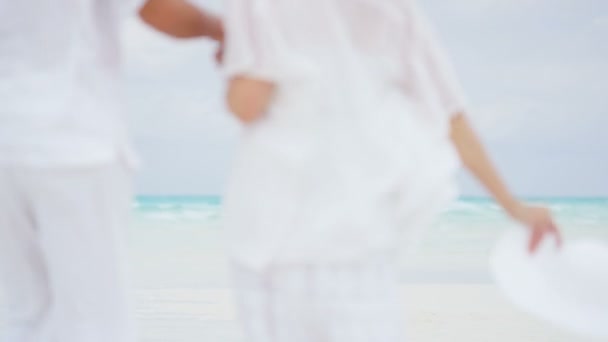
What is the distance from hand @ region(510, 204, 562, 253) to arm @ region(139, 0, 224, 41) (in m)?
0.66

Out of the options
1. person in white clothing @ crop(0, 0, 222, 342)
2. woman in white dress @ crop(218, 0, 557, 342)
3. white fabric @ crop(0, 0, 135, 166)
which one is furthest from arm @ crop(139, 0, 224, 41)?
woman in white dress @ crop(218, 0, 557, 342)

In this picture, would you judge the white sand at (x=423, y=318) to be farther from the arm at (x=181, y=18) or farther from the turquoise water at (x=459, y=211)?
the turquoise water at (x=459, y=211)

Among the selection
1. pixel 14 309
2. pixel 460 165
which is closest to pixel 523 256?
pixel 460 165

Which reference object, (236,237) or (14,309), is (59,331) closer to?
(14,309)

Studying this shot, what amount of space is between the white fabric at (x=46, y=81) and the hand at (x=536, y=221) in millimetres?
754

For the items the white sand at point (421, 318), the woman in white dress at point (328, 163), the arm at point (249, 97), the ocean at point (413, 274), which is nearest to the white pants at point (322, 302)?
the woman in white dress at point (328, 163)

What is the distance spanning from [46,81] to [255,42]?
1.36 ft

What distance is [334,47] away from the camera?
1.54 metres

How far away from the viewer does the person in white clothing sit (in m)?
1.73

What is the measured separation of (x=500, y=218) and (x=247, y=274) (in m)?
8.80

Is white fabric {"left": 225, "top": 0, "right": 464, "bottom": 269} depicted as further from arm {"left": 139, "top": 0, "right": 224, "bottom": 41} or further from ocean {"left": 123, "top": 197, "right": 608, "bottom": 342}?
arm {"left": 139, "top": 0, "right": 224, "bottom": 41}

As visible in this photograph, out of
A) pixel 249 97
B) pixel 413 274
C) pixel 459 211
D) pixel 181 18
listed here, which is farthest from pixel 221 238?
pixel 249 97

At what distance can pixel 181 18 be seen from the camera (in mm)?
1969

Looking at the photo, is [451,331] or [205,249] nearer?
[451,331]
